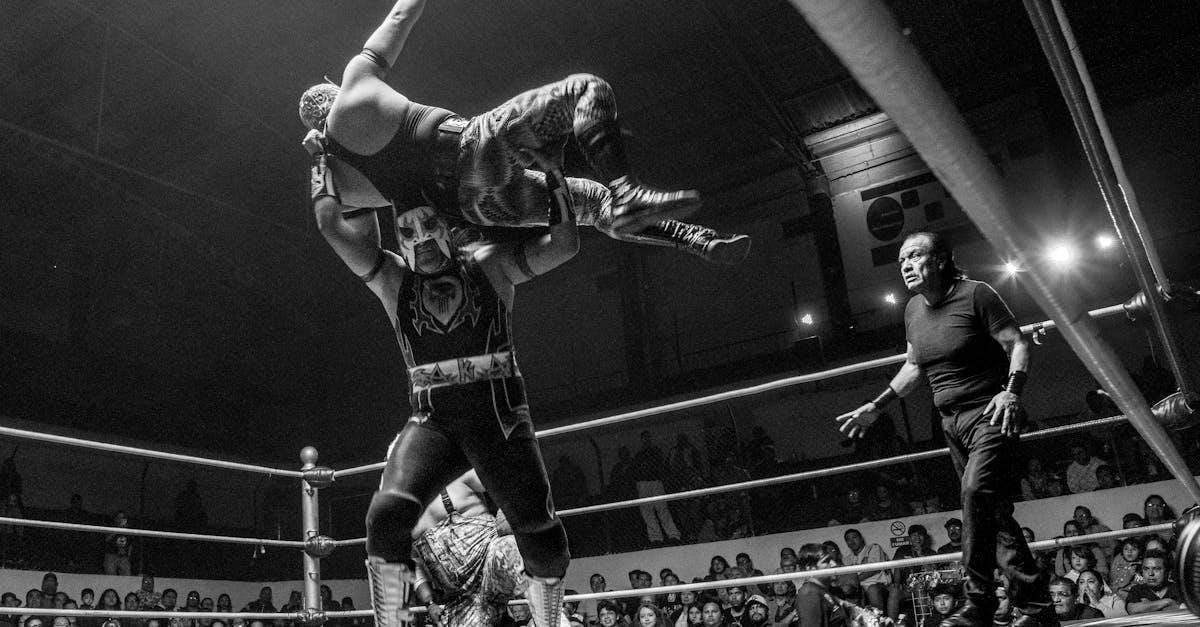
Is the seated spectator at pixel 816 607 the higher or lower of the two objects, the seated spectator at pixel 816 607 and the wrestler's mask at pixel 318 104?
the lower

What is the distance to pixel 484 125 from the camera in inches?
70.4

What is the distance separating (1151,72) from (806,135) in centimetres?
429

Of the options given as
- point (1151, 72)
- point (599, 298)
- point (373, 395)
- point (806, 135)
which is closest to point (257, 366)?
point (373, 395)

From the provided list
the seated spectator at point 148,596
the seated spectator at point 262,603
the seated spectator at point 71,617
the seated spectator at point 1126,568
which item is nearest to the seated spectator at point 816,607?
the seated spectator at point 1126,568

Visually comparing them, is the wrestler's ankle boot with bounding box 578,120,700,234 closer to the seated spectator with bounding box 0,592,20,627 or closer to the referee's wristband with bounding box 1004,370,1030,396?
the referee's wristband with bounding box 1004,370,1030,396

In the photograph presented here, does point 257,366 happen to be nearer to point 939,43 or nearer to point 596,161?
point 939,43

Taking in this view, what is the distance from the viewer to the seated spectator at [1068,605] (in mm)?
5371

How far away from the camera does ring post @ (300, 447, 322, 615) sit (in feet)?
12.4

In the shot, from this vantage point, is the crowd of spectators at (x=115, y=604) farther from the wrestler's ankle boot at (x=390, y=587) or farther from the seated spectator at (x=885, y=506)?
the wrestler's ankle boot at (x=390, y=587)

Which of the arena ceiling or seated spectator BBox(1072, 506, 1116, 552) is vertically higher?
the arena ceiling

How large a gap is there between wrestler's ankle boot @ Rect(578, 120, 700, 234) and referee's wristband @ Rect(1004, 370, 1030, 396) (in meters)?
1.38

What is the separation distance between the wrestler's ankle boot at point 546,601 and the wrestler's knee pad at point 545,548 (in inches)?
1.1

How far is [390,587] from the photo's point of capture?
6.92 ft

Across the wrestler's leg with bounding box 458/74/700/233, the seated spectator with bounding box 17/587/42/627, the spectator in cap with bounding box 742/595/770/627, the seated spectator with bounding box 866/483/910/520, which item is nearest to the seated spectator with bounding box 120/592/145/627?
the seated spectator with bounding box 17/587/42/627
